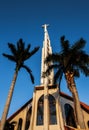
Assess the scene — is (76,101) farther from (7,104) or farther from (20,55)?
(20,55)

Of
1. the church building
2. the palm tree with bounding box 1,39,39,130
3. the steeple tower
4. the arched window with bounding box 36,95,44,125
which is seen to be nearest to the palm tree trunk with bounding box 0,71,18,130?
the palm tree with bounding box 1,39,39,130

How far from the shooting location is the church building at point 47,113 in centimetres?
2505

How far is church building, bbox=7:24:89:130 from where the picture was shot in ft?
82.2

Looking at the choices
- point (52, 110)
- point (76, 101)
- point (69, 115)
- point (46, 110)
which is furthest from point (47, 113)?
point (76, 101)

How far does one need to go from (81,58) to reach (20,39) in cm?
1073

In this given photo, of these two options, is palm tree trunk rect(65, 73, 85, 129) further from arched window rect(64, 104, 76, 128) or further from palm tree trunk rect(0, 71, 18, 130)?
palm tree trunk rect(0, 71, 18, 130)

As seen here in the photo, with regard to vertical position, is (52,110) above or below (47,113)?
above

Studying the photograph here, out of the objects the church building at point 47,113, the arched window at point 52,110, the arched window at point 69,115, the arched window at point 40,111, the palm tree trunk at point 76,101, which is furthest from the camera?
the arched window at point 69,115

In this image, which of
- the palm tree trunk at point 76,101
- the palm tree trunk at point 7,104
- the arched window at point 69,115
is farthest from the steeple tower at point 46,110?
the palm tree trunk at point 7,104

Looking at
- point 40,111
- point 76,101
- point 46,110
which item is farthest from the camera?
point 40,111

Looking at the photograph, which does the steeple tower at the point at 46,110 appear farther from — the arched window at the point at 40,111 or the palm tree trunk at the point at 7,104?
the palm tree trunk at the point at 7,104

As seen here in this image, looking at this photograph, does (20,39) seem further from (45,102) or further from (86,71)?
(86,71)

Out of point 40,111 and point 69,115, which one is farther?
point 69,115

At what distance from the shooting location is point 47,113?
2575 cm
